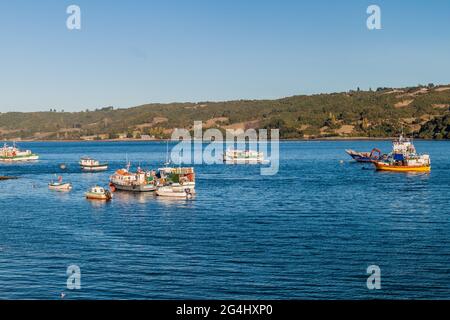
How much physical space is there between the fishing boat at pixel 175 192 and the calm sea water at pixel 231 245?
1353mm

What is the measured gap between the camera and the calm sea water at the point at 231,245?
1307 inches

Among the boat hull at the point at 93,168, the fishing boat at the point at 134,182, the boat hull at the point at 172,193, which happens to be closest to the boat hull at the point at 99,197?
the boat hull at the point at 172,193

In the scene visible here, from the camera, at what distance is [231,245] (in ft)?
148

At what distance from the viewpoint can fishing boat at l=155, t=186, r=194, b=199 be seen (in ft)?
261

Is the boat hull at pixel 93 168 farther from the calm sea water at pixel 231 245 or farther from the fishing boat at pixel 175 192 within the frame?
the fishing boat at pixel 175 192

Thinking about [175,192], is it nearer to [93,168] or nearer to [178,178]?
[178,178]

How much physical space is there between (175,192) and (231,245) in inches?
1406

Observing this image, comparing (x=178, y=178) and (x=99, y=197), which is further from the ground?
(x=178, y=178)

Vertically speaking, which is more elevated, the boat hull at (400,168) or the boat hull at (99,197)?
the boat hull at (400,168)

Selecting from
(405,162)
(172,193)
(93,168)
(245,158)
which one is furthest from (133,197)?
(245,158)

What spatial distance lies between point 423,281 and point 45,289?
2038 cm
